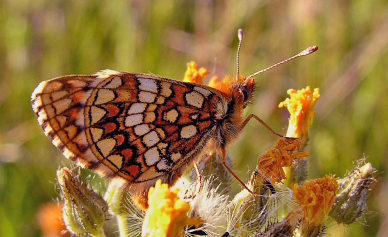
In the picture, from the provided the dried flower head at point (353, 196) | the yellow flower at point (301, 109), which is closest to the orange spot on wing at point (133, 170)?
the yellow flower at point (301, 109)

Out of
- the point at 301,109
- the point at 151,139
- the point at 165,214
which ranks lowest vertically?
the point at 165,214

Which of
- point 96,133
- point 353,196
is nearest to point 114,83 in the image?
point 96,133

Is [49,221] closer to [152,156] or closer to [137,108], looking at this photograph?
[152,156]

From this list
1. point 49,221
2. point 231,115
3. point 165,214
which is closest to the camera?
point 165,214

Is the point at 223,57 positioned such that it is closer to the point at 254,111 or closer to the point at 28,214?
the point at 254,111

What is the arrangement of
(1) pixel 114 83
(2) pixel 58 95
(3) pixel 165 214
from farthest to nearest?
(1) pixel 114 83
(2) pixel 58 95
(3) pixel 165 214

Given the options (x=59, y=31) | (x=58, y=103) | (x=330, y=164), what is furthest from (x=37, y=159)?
(x=330, y=164)

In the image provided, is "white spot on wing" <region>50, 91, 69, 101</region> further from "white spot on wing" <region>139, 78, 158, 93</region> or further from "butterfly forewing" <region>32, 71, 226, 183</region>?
"white spot on wing" <region>139, 78, 158, 93</region>
